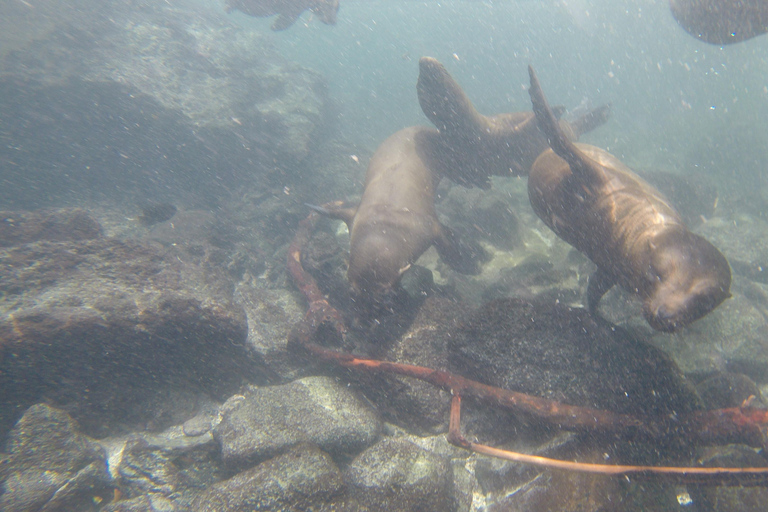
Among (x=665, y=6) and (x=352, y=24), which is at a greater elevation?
(x=352, y=24)

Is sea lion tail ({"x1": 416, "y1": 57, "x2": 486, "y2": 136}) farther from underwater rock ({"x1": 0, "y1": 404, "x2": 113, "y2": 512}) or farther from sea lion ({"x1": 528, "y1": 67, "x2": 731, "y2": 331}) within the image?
underwater rock ({"x1": 0, "y1": 404, "x2": 113, "y2": 512})

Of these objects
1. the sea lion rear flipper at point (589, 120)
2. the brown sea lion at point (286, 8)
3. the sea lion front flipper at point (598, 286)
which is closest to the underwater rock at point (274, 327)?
the sea lion front flipper at point (598, 286)

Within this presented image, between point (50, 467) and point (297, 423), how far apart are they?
2650 millimetres

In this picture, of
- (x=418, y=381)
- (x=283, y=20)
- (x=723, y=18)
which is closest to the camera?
(x=418, y=381)

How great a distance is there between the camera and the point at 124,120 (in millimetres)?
12164

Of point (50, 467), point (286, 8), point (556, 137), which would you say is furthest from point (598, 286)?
point (286, 8)

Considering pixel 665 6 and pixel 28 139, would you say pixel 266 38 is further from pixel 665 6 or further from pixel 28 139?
pixel 665 6

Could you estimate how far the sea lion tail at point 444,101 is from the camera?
645 centimetres

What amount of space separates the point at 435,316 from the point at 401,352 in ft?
2.29

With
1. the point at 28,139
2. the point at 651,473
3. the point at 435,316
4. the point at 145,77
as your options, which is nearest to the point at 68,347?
the point at 435,316

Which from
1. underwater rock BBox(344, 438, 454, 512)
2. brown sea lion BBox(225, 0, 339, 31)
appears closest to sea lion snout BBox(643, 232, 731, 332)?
underwater rock BBox(344, 438, 454, 512)

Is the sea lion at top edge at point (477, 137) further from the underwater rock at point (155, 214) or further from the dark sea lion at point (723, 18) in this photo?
the underwater rock at point (155, 214)

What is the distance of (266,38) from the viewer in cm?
2336

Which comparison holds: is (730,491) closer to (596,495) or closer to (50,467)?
(596,495)
